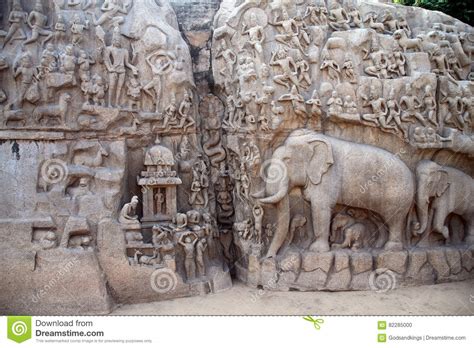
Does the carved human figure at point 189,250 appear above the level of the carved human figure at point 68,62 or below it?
below

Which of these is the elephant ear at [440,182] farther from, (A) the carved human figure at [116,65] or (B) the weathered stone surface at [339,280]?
(A) the carved human figure at [116,65]

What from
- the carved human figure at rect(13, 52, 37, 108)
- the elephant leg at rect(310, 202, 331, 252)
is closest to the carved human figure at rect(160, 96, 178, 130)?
the carved human figure at rect(13, 52, 37, 108)

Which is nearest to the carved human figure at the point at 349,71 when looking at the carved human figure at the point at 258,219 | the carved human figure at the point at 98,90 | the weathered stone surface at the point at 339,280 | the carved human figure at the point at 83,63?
the carved human figure at the point at 258,219

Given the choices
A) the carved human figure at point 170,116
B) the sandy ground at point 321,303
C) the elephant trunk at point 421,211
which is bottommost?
the sandy ground at point 321,303

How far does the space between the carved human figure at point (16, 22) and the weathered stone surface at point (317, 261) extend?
18.6 feet

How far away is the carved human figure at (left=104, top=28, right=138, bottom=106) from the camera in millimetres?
7516

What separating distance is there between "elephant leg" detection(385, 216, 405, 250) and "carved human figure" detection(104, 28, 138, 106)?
4.90 m

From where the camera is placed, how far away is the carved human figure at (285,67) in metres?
7.65

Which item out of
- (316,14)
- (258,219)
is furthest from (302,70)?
(258,219)

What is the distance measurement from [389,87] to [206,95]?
3193mm

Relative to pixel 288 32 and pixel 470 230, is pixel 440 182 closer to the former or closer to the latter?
pixel 470 230
